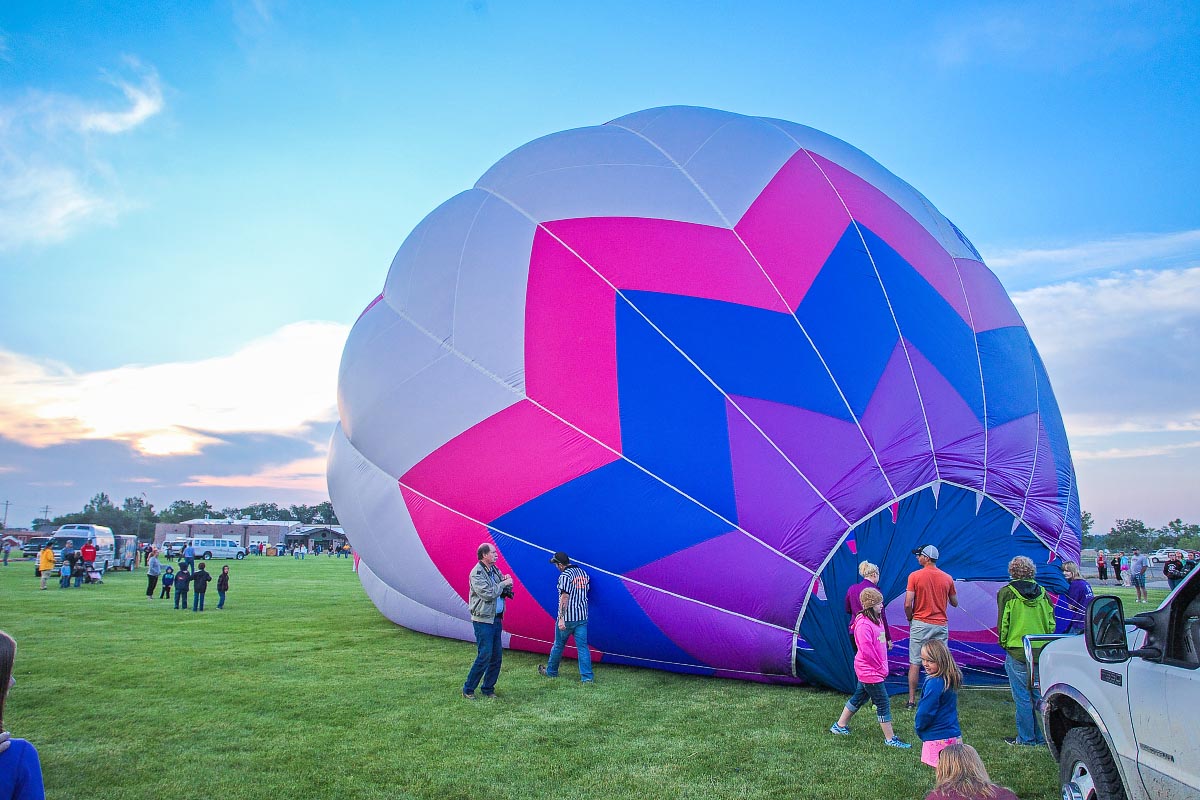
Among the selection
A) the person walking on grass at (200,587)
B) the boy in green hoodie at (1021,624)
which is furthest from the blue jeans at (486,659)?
the person walking on grass at (200,587)

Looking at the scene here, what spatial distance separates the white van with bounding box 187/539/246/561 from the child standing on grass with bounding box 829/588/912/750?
150 feet

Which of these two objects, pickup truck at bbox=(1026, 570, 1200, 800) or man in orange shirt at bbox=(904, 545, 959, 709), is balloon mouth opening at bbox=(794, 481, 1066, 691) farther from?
pickup truck at bbox=(1026, 570, 1200, 800)

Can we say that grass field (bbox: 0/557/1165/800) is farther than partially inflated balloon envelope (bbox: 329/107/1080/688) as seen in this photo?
No

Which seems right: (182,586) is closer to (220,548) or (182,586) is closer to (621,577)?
(621,577)

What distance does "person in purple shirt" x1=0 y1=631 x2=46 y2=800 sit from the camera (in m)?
1.65

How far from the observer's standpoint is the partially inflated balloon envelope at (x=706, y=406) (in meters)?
6.70

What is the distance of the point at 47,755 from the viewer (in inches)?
200

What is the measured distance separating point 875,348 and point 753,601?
2574 mm

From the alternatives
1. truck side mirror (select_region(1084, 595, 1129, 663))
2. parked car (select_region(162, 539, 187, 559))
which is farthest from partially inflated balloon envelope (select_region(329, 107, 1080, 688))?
parked car (select_region(162, 539, 187, 559))

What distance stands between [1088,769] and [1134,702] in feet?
1.69

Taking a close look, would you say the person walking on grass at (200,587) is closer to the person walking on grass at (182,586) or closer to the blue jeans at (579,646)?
the person walking on grass at (182,586)

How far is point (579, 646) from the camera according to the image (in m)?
7.32

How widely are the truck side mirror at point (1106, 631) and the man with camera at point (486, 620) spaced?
459 cm

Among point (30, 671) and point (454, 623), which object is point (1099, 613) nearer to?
point (454, 623)
